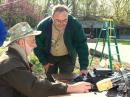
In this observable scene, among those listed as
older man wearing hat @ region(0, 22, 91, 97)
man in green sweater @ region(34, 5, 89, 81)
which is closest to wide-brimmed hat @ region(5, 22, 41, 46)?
older man wearing hat @ region(0, 22, 91, 97)

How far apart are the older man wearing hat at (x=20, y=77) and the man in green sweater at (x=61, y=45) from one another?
2096mm

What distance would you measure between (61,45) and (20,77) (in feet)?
8.96

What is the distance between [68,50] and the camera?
6.07 m

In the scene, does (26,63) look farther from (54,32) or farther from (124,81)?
(54,32)

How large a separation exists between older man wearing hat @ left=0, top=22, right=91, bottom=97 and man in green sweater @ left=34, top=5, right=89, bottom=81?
2096 millimetres

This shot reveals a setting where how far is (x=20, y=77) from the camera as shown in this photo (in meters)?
3.44

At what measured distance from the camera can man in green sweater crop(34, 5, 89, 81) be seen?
19.5 feet

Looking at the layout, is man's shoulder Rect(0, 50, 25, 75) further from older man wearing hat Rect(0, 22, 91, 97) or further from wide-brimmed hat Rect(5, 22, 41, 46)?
wide-brimmed hat Rect(5, 22, 41, 46)

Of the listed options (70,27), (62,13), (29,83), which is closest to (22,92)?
(29,83)

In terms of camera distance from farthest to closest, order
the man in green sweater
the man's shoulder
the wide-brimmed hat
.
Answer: the man in green sweater → the wide-brimmed hat → the man's shoulder

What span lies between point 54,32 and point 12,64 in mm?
2613

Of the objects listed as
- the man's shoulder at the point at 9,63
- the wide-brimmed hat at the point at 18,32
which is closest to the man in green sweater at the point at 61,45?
the wide-brimmed hat at the point at 18,32

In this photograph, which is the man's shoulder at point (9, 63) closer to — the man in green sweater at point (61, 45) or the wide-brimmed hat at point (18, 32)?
the wide-brimmed hat at point (18, 32)

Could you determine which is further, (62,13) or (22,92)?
(62,13)
